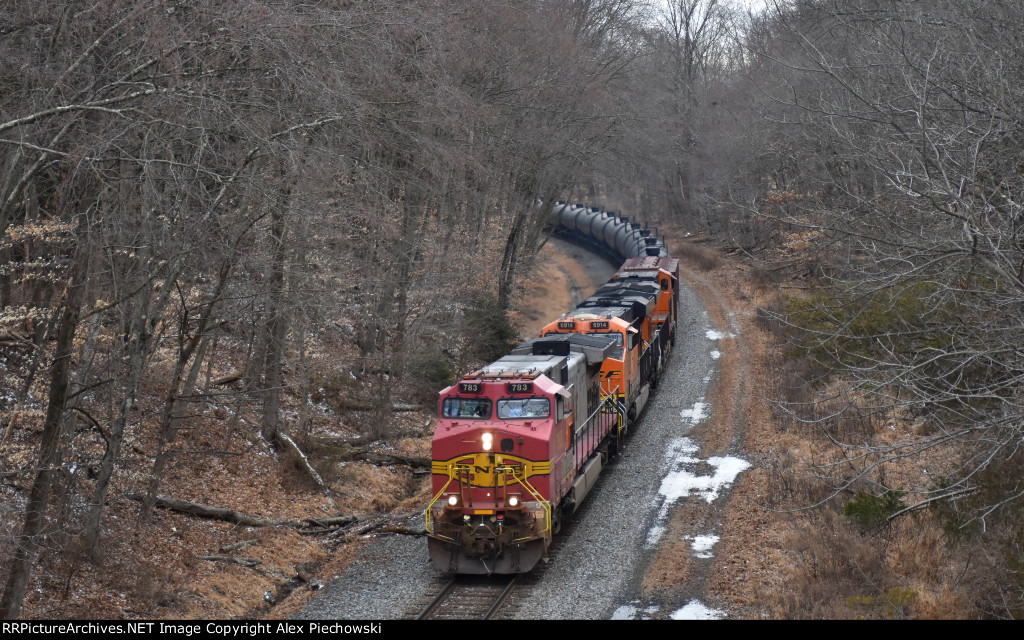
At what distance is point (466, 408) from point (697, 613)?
16.0 ft

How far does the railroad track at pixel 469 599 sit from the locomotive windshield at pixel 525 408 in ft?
8.71

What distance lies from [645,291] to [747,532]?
12835mm

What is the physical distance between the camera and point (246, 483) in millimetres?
19031

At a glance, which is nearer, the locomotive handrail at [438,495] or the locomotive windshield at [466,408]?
the locomotive handrail at [438,495]

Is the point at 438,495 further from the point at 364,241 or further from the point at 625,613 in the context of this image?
the point at 364,241

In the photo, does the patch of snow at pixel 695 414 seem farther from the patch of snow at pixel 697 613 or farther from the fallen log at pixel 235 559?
the fallen log at pixel 235 559

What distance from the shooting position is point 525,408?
14367mm

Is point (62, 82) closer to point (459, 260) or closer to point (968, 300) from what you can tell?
point (968, 300)

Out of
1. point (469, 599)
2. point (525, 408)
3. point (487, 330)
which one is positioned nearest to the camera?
point (469, 599)

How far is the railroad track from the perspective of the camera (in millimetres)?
12503

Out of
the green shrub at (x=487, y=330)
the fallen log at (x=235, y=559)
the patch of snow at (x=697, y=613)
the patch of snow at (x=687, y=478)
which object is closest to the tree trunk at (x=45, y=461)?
the fallen log at (x=235, y=559)

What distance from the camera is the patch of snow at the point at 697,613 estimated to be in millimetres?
12031

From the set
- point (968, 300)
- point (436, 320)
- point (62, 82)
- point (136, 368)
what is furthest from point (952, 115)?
point (436, 320)

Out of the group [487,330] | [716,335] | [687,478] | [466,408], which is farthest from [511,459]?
[716,335]
